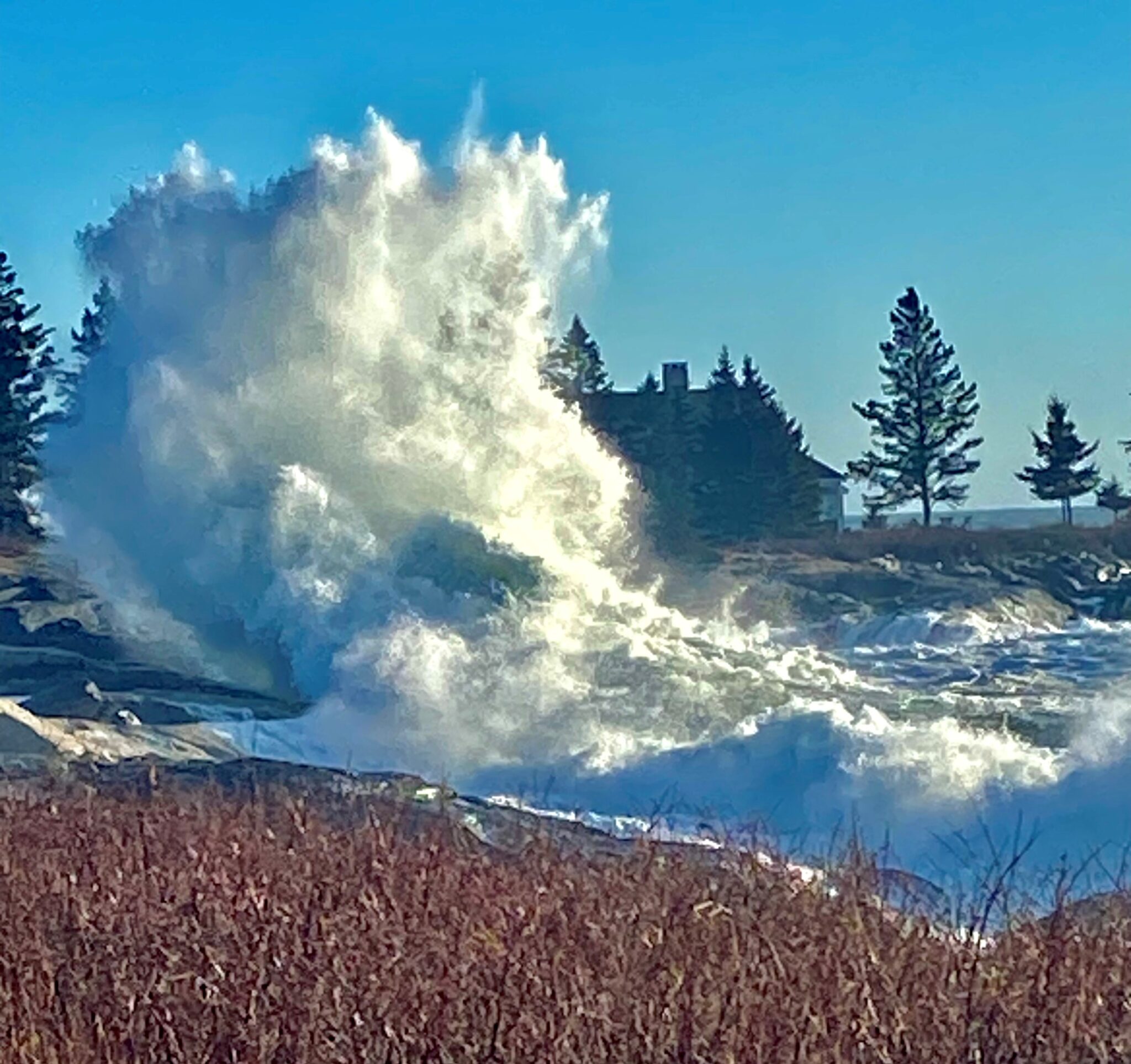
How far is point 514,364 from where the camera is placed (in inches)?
1193

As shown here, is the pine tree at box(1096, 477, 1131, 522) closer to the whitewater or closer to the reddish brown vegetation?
the reddish brown vegetation

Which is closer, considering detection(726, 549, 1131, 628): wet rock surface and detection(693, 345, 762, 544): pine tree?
detection(726, 549, 1131, 628): wet rock surface

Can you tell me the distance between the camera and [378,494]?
28734 millimetres

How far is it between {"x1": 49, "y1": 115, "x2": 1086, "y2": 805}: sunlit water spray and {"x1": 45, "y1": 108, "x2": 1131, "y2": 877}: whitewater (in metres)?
0.04

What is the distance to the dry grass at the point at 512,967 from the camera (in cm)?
650

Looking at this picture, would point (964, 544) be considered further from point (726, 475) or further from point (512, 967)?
point (512, 967)

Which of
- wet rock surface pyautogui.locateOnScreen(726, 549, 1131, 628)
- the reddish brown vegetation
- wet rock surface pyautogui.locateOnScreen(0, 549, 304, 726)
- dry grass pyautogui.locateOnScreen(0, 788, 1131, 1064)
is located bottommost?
dry grass pyautogui.locateOnScreen(0, 788, 1131, 1064)

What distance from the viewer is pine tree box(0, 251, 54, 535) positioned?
45.8 meters

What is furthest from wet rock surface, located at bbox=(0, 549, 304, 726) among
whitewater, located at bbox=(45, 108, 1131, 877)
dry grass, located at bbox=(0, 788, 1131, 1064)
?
dry grass, located at bbox=(0, 788, 1131, 1064)

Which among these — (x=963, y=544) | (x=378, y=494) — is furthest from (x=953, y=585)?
(x=378, y=494)

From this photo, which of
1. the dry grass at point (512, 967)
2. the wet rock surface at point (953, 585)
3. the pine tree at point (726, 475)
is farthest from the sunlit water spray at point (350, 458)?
the pine tree at point (726, 475)

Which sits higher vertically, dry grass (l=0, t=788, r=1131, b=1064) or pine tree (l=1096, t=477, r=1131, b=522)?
pine tree (l=1096, t=477, r=1131, b=522)

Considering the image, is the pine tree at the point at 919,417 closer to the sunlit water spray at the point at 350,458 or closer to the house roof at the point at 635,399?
the house roof at the point at 635,399

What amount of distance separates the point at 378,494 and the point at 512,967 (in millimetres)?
21801
